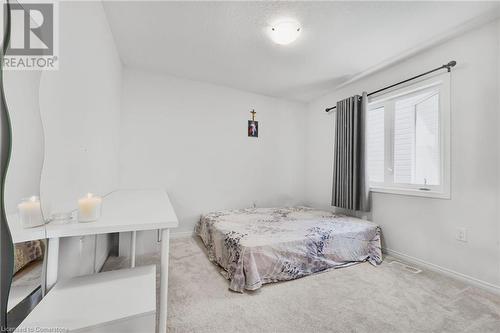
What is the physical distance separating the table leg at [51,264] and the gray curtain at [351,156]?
2.73 metres

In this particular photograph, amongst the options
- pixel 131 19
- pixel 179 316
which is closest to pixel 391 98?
pixel 131 19

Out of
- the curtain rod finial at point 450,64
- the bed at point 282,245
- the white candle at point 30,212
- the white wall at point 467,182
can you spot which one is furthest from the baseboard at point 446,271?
the white candle at point 30,212

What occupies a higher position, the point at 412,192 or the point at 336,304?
the point at 412,192

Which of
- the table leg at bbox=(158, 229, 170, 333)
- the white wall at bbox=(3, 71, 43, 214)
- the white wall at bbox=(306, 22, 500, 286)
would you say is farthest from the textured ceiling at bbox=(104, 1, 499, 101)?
the table leg at bbox=(158, 229, 170, 333)

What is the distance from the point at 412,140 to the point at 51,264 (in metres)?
3.03

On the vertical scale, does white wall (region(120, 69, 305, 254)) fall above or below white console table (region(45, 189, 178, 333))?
above

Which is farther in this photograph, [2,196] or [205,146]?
[205,146]

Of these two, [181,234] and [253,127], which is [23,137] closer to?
[181,234]

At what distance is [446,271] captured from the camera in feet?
6.36

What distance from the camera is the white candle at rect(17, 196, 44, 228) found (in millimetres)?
719

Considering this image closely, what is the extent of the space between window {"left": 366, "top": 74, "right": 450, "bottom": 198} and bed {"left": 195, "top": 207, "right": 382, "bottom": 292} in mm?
627

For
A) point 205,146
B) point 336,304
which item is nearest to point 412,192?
point 336,304

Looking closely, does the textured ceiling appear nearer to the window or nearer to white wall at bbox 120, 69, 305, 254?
white wall at bbox 120, 69, 305, 254

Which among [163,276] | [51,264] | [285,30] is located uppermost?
[285,30]
